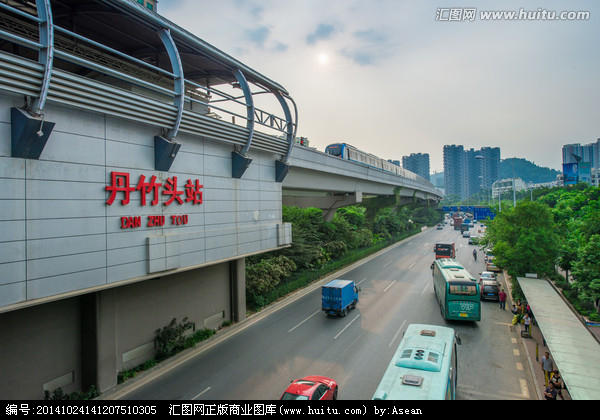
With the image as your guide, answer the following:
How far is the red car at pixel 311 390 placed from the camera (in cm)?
1064

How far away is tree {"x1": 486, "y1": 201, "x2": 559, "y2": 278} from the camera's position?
74.2 ft

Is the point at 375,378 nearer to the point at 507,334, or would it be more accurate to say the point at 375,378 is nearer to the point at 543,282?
the point at 507,334

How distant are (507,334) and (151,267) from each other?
18.0m

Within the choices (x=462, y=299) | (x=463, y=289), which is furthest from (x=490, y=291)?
(x=463, y=289)

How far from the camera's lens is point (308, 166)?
24.2 m

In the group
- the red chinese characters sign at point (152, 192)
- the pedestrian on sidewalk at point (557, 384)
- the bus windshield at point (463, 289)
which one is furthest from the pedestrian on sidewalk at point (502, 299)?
the red chinese characters sign at point (152, 192)

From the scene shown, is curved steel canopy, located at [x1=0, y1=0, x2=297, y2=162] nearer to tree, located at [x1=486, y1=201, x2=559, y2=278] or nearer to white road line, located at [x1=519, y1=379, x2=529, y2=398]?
white road line, located at [x1=519, y1=379, x2=529, y2=398]

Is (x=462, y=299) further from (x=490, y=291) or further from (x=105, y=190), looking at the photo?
(x=105, y=190)

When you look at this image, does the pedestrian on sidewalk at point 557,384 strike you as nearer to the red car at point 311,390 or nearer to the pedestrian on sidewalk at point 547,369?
the pedestrian on sidewalk at point 547,369

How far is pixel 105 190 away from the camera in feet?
38.4

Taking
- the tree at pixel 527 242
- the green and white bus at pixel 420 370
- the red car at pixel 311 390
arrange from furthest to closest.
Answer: the tree at pixel 527 242 < the red car at pixel 311 390 < the green and white bus at pixel 420 370

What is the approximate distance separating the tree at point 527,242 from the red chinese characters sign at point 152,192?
20083 mm

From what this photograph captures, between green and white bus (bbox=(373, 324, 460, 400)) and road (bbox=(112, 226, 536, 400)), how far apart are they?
2.73 metres
